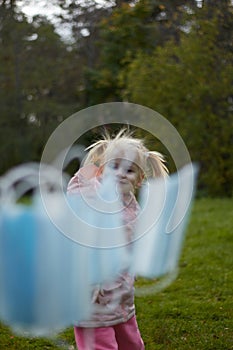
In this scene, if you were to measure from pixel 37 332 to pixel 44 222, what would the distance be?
445 mm

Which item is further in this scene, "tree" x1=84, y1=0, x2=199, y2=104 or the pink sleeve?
"tree" x1=84, y1=0, x2=199, y2=104

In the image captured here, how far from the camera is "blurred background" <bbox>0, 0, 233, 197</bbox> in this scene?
806 cm

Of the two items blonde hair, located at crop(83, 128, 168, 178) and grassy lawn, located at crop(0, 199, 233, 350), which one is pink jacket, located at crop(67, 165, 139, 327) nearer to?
blonde hair, located at crop(83, 128, 168, 178)

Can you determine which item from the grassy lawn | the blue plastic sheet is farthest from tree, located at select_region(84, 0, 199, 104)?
the blue plastic sheet

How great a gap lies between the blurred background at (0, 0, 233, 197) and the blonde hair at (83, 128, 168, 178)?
1.66ft

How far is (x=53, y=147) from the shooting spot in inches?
97.1

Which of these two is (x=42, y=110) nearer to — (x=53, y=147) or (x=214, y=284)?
(x=214, y=284)

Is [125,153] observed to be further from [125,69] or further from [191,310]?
[125,69]

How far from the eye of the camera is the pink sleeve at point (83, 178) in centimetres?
302

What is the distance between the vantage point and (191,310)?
550 cm

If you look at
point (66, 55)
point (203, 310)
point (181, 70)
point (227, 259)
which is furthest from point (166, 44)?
point (66, 55)

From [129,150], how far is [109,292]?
2.15 ft

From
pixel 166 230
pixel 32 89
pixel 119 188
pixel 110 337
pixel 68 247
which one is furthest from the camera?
pixel 32 89

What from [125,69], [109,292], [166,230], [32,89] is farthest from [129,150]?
[32,89]
